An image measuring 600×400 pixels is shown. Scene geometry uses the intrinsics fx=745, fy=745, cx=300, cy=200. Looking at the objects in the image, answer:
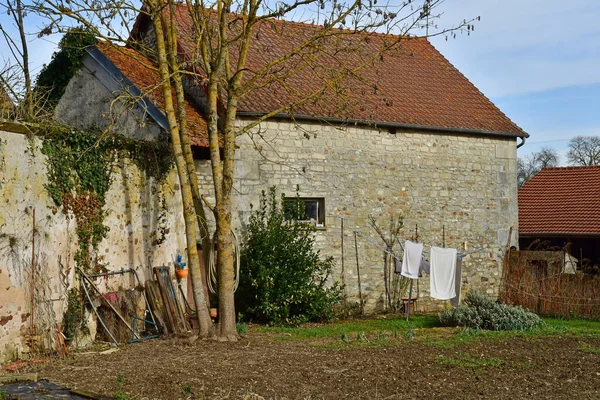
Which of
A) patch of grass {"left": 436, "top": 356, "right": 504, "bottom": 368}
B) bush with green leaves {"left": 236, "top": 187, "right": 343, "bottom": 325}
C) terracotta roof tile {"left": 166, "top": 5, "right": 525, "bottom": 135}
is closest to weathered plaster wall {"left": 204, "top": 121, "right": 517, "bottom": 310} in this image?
terracotta roof tile {"left": 166, "top": 5, "right": 525, "bottom": 135}

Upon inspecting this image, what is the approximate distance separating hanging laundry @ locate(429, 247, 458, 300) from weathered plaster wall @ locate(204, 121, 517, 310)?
1.78 m

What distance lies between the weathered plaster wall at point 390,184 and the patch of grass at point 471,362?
652 cm

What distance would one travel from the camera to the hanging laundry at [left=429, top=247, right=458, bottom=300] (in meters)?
15.4

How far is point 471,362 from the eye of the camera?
9.59m

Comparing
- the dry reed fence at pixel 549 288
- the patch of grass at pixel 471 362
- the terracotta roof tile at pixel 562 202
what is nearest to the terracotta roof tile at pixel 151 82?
the patch of grass at pixel 471 362

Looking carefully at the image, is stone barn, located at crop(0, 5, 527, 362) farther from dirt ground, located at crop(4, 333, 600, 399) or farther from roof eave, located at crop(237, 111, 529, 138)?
dirt ground, located at crop(4, 333, 600, 399)

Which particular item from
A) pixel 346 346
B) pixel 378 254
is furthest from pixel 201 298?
pixel 378 254

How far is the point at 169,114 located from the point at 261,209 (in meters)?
4.06

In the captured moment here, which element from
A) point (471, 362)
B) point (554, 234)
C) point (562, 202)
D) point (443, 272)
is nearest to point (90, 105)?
point (443, 272)

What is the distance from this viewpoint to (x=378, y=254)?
1689 cm

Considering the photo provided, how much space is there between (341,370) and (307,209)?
24.4 feet

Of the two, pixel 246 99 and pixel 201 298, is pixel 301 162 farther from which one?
pixel 201 298

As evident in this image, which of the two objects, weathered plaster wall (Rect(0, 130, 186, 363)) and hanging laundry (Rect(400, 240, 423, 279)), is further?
hanging laundry (Rect(400, 240, 423, 279))

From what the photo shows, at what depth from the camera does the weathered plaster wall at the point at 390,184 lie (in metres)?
15.7
